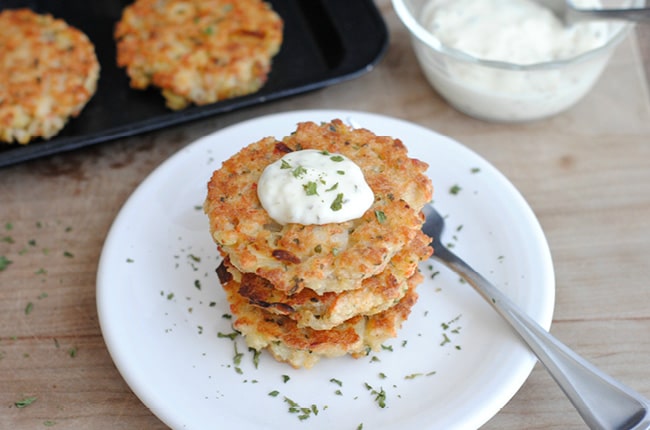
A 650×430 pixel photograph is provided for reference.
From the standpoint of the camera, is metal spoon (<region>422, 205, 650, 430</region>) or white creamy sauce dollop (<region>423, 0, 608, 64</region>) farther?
white creamy sauce dollop (<region>423, 0, 608, 64</region>)

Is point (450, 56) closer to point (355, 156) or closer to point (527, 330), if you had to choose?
point (355, 156)

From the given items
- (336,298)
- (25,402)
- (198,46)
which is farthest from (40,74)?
(336,298)

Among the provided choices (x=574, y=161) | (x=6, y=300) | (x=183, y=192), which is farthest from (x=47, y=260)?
(x=574, y=161)

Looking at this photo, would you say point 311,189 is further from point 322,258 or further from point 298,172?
point 322,258

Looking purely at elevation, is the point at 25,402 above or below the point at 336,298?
below

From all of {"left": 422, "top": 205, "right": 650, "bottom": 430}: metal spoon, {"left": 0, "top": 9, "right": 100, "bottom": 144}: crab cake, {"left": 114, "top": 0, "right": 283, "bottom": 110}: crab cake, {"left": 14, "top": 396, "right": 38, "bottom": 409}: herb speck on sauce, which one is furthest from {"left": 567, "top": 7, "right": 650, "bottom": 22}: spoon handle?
{"left": 14, "top": 396, "right": 38, "bottom": 409}: herb speck on sauce

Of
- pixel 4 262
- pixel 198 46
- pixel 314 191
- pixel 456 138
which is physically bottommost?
pixel 456 138

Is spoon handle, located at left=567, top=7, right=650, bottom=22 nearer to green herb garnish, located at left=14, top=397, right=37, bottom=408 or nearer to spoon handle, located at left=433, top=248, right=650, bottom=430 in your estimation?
spoon handle, located at left=433, top=248, right=650, bottom=430
